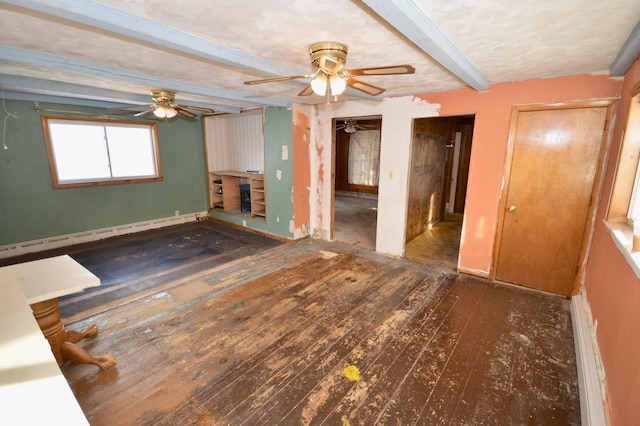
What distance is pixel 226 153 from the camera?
678cm

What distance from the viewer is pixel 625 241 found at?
1.82 m

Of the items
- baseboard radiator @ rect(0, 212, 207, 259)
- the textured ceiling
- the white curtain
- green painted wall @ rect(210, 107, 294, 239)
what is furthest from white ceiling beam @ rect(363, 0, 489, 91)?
the white curtain

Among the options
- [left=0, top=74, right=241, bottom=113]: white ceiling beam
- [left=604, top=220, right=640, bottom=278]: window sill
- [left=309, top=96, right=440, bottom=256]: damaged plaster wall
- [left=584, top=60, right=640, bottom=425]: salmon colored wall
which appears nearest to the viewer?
[left=584, top=60, right=640, bottom=425]: salmon colored wall

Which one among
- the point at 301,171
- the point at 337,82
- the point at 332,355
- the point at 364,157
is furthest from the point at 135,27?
the point at 364,157

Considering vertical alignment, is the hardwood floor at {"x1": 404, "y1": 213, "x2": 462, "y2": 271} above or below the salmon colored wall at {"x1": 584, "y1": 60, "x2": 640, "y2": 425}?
below

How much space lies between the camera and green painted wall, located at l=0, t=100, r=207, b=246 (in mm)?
4273

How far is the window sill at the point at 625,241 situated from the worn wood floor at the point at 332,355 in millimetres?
987

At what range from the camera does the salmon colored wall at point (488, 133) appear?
2.91m

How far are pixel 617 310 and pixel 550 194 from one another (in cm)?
173

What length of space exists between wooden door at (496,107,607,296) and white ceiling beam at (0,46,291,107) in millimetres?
3429

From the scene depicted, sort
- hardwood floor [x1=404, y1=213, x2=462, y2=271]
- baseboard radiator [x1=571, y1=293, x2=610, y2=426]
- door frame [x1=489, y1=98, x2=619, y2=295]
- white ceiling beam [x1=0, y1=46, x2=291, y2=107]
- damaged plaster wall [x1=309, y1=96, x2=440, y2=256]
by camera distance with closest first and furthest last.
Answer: baseboard radiator [x1=571, y1=293, x2=610, y2=426]
white ceiling beam [x1=0, y1=46, x2=291, y2=107]
door frame [x1=489, y1=98, x2=619, y2=295]
damaged plaster wall [x1=309, y1=96, x2=440, y2=256]
hardwood floor [x1=404, y1=213, x2=462, y2=271]

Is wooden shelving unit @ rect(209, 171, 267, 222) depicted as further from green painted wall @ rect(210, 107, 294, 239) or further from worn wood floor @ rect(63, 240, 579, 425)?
worn wood floor @ rect(63, 240, 579, 425)

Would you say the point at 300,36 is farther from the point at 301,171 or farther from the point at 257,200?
the point at 257,200

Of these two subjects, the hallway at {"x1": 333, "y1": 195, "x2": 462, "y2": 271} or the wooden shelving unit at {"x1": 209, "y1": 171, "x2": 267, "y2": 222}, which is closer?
the hallway at {"x1": 333, "y1": 195, "x2": 462, "y2": 271}
